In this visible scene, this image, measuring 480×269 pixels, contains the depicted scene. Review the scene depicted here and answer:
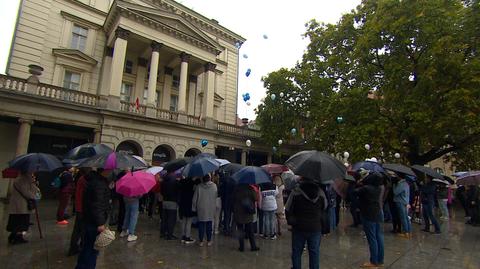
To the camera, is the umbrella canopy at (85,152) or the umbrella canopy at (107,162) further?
the umbrella canopy at (85,152)

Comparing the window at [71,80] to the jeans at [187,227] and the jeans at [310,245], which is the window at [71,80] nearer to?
the jeans at [187,227]

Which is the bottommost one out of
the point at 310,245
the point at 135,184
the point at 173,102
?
the point at 310,245

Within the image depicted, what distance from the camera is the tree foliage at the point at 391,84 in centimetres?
1562

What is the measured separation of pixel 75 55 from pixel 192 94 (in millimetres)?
9581

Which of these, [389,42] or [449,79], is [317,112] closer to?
[389,42]

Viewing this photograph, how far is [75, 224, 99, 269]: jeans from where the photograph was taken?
5.04 m

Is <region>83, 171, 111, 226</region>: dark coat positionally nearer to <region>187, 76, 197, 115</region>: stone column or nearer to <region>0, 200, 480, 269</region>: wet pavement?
<region>0, 200, 480, 269</region>: wet pavement

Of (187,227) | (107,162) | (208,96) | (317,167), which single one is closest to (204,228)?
(187,227)

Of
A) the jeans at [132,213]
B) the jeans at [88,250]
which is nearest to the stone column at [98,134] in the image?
the jeans at [132,213]

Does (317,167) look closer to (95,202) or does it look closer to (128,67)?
(95,202)

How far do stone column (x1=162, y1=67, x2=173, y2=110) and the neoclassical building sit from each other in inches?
3.4

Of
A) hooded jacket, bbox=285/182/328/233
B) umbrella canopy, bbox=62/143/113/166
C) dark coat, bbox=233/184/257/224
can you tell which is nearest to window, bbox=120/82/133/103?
umbrella canopy, bbox=62/143/113/166

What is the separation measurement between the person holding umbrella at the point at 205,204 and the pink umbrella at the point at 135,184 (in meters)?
1.26

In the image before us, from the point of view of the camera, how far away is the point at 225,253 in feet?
23.9
